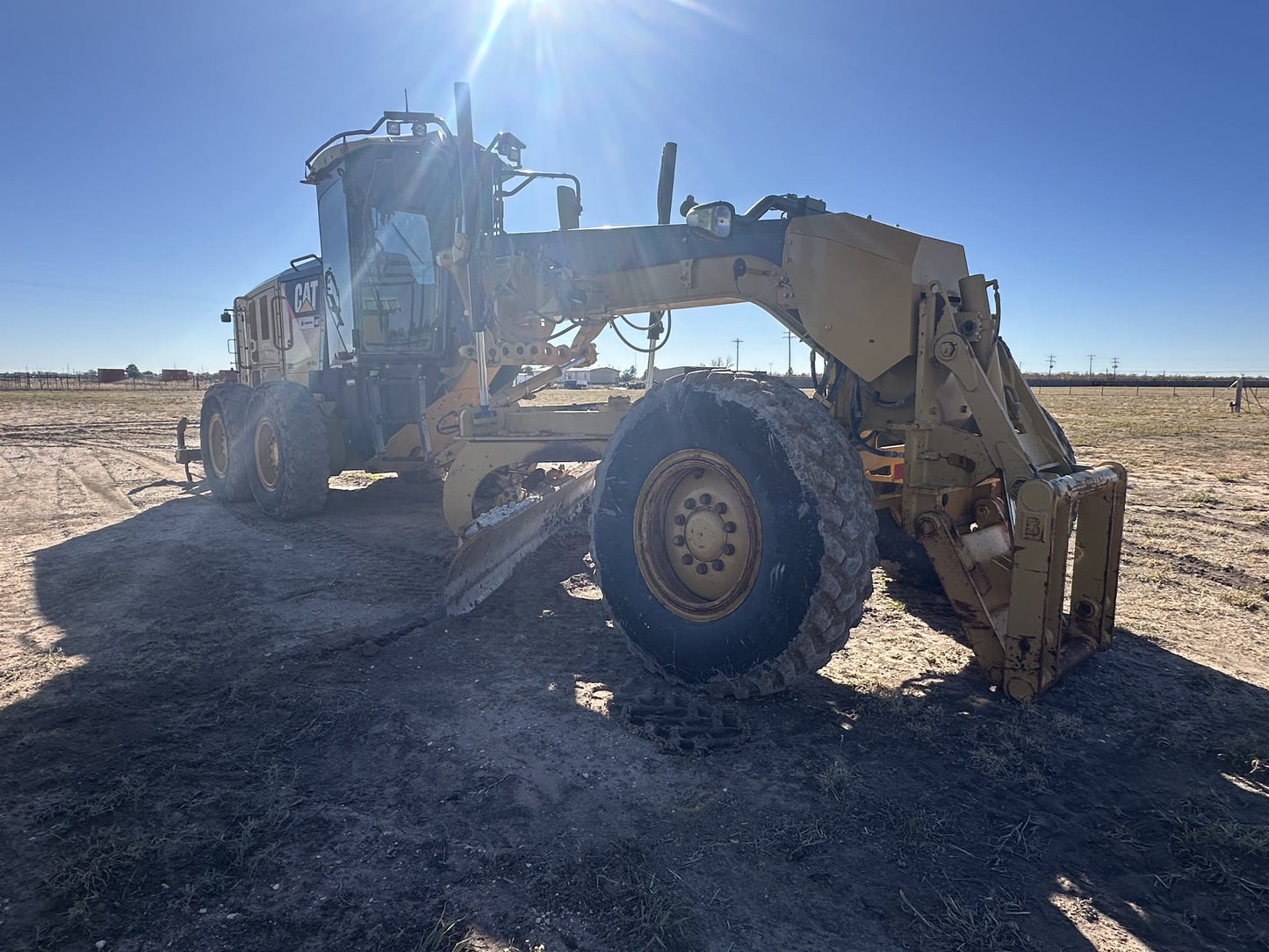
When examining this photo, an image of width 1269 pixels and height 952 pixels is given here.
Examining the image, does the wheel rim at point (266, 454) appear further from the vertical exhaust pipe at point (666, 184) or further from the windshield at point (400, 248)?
the vertical exhaust pipe at point (666, 184)

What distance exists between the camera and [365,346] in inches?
330

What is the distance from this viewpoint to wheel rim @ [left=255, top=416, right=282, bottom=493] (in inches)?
346

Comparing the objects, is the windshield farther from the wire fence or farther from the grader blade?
the wire fence

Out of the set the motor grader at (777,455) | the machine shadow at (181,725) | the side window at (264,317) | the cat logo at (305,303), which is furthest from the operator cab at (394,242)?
the side window at (264,317)

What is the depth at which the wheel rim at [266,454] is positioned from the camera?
878 cm

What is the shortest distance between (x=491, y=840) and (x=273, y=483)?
23.8ft

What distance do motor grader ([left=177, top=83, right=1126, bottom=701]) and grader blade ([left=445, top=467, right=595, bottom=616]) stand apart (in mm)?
17

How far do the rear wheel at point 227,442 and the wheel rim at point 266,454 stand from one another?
0.19 metres

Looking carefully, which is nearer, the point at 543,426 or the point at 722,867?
the point at 722,867

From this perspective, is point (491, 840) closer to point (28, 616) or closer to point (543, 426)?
point (543, 426)

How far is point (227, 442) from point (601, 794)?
Answer: 888 cm

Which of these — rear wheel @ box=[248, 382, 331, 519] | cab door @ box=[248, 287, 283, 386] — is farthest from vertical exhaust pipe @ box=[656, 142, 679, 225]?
cab door @ box=[248, 287, 283, 386]

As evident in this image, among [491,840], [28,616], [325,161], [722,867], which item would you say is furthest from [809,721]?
[325,161]

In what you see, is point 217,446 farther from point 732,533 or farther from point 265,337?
point 732,533
